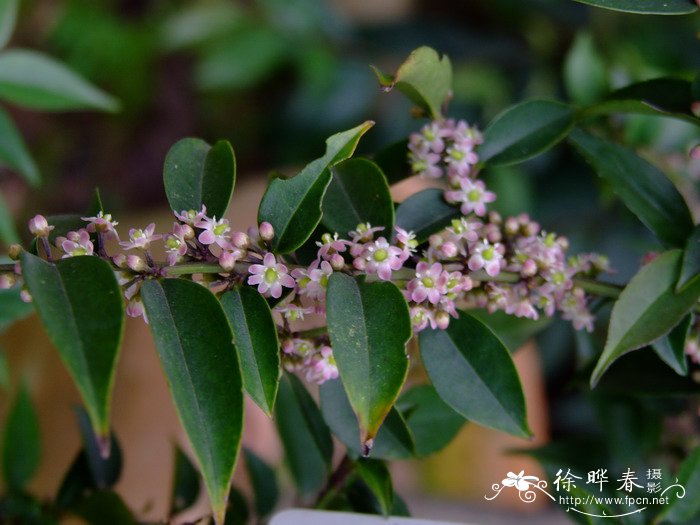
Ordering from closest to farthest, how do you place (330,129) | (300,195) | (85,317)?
(85,317) < (300,195) < (330,129)

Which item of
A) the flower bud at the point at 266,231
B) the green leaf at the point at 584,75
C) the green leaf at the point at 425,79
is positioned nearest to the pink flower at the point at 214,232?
the flower bud at the point at 266,231

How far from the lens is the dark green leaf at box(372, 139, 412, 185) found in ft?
1.83

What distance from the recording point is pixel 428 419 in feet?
1.94

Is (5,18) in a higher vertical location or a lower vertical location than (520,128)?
higher

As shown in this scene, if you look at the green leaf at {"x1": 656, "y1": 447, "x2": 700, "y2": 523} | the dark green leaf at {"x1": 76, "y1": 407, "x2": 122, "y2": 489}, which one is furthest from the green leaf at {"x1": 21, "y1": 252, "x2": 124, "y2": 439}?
the green leaf at {"x1": 656, "y1": 447, "x2": 700, "y2": 523}

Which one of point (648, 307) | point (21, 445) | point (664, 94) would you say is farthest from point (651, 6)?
point (21, 445)

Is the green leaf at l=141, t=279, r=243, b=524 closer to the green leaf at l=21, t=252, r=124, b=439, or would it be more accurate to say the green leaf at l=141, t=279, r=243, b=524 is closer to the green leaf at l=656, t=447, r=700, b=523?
the green leaf at l=21, t=252, r=124, b=439

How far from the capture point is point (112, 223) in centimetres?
42

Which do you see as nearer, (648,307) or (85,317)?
(85,317)

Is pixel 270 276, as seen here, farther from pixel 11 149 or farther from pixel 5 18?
pixel 5 18

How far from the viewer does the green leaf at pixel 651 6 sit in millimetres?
453

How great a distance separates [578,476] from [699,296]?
26 cm

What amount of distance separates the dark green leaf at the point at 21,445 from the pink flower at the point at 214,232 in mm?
455

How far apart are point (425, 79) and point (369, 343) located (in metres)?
0.20
